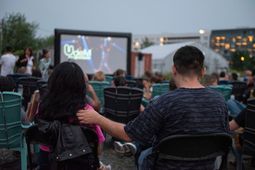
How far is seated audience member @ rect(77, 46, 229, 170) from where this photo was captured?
2154 millimetres

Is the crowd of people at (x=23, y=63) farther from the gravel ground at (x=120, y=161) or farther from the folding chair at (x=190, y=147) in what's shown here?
the folding chair at (x=190, y=147)

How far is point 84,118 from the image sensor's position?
2.34m

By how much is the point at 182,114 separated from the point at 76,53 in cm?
1581

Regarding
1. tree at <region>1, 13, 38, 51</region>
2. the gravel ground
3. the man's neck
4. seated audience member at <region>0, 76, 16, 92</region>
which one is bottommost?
the gravel ground

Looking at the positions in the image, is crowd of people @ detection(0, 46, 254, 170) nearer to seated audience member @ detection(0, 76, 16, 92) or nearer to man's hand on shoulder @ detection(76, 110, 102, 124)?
man's hand on shoulder @ detection(76, 110, 102, 124)

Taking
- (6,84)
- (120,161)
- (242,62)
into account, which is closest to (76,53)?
(120,161)

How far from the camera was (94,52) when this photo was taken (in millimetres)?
18172

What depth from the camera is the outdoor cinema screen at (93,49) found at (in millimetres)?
17516

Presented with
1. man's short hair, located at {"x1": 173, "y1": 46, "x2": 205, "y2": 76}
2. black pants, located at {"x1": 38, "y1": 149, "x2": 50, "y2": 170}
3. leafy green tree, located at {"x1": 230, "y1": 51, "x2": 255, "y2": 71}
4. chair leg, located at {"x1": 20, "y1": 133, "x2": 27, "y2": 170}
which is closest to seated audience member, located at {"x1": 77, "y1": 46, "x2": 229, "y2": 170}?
man's short hair, located at {"x1": 173, "y1": 46, "x2": 205, "y2": 76}

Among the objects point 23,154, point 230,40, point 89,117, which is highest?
point 230,40

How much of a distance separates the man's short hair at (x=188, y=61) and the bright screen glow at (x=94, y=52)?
15.0 m

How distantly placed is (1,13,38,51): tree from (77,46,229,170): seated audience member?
36182 mm

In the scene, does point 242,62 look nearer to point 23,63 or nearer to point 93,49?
point 93,49

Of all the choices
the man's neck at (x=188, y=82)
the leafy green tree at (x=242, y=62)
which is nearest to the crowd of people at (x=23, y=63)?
the man's neck at (x=188, y=82)
